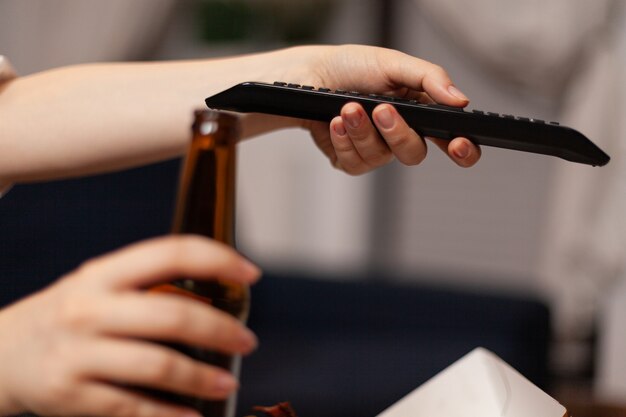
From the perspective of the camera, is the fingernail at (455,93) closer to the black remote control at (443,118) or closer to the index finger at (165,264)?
the black remote control at (443,118)

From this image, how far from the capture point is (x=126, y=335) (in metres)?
0.28

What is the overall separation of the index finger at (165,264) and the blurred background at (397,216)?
52 cm

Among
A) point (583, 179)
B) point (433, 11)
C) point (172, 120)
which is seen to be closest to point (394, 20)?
point (433, 11)

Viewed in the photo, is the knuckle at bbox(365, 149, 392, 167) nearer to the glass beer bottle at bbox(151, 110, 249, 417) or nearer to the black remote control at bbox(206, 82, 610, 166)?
the black remote control at bbox(206, 82, 610, 166)

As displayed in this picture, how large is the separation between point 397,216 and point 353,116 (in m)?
2.06

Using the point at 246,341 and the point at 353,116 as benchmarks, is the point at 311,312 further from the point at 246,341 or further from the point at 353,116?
the point at 246,341

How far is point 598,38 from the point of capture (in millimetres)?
2096

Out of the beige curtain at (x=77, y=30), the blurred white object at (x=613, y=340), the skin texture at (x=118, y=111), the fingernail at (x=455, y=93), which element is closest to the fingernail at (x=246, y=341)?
the fingernail at (x=455, y=93)

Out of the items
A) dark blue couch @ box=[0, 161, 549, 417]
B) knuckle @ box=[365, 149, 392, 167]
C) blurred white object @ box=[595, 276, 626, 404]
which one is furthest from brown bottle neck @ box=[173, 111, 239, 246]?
blurred white object @ box=[595, 276, 626, 404]

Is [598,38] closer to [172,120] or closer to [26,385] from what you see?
[172,120]

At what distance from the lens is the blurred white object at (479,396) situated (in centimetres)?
46

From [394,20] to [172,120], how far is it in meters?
1.90

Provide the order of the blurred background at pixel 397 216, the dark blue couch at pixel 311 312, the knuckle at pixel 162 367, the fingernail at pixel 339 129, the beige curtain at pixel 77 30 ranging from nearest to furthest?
1. the knuckle at pixel 162 367
2. the fingernail at pixel 339 129
3. the dark blue couch at pixel 311 312
4. the blurred background at pixel 397 216
5. the beige curtain at pixel 77 30

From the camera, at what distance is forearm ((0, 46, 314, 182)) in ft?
2.58
